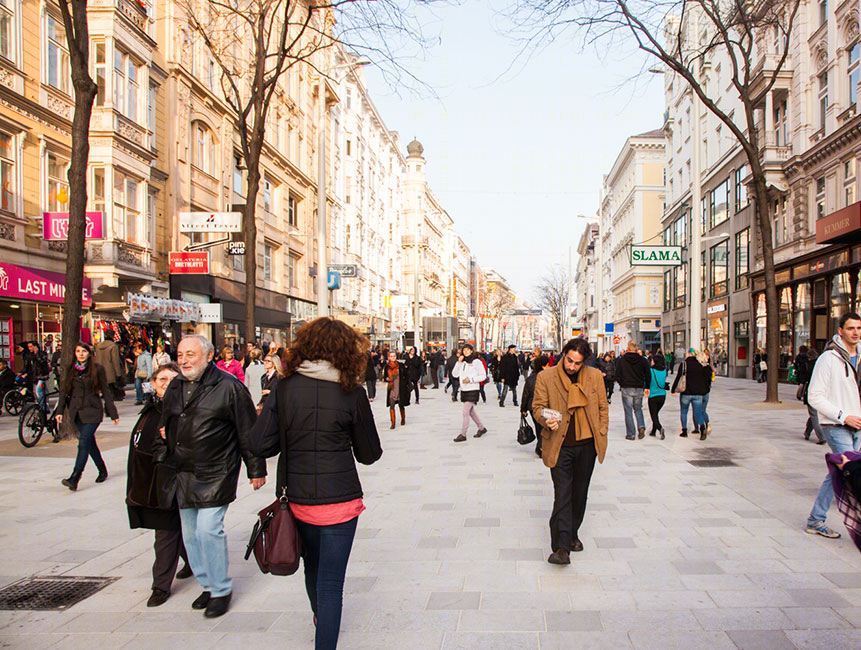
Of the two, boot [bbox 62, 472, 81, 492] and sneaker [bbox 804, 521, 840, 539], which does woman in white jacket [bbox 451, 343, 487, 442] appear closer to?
boot [bbox 62, 472, 81, 492]

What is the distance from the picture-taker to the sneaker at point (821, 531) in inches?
246

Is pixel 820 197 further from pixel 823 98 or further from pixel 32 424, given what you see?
pixel 32 424

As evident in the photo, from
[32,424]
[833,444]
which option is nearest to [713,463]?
[833,444]

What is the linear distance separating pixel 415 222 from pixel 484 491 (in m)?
71.1

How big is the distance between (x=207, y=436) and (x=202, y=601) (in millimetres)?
1149

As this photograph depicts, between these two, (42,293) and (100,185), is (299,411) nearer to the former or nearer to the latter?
(42,293)

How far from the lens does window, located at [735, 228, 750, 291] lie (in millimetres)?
35897

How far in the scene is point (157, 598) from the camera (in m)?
4.87

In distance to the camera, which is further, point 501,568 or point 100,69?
point 100,69

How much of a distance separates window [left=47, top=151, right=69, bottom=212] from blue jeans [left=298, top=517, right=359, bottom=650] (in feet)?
62.1

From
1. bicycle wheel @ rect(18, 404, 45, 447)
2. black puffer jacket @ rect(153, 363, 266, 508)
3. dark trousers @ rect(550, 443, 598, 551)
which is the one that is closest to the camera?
black puffer jacket @ rect(153, 363, 266, 508)

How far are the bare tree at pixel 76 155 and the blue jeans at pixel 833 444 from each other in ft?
36.1

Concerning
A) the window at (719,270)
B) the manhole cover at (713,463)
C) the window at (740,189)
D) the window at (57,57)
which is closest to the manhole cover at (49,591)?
the manhole cover at (713,463)

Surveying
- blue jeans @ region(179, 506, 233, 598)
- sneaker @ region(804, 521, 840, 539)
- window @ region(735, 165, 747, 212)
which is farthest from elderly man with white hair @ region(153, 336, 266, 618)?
window @ region(735, 165, 747, 212)
